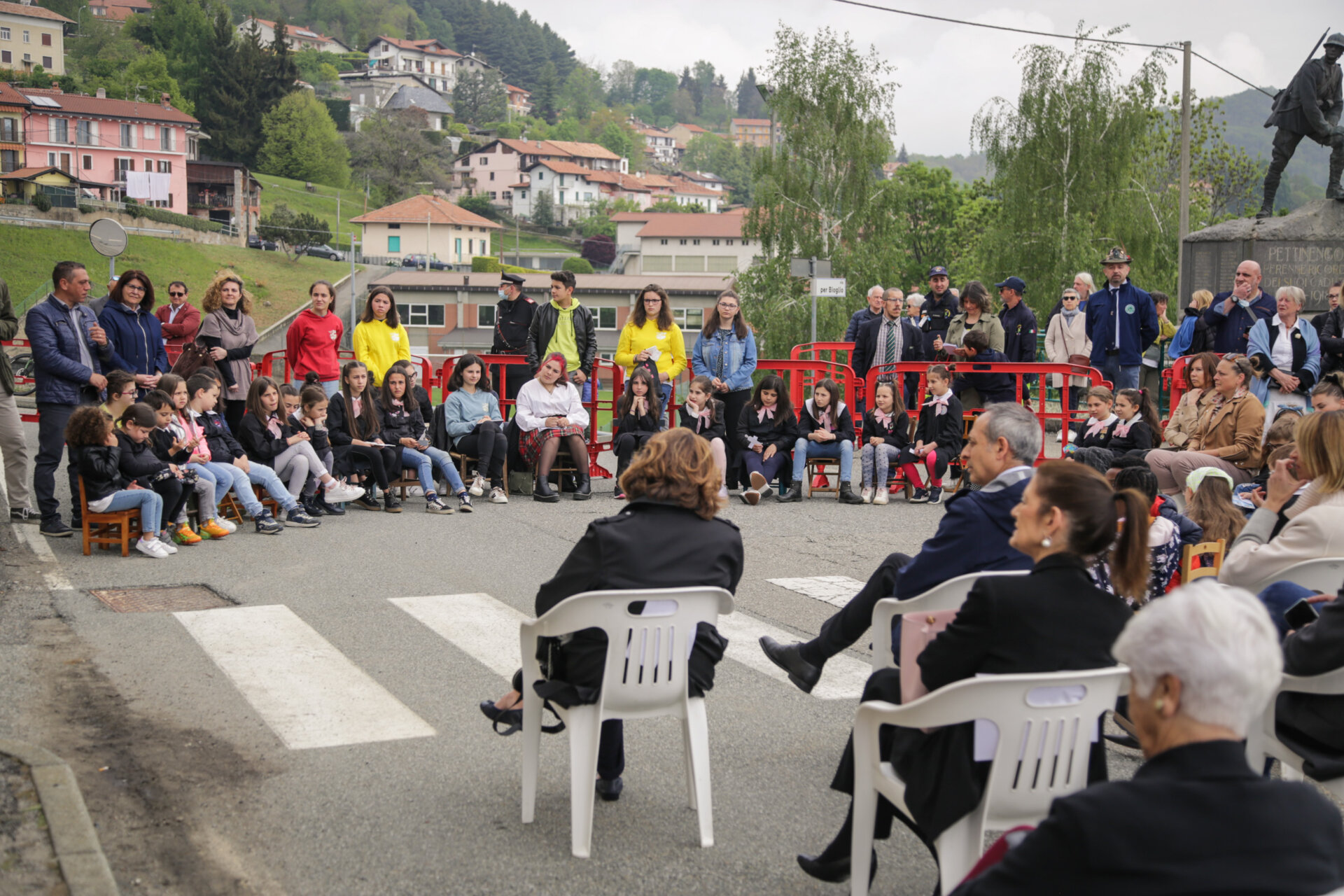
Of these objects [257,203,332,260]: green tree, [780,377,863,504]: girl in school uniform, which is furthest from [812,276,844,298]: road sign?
[257,203,332,260]: green tree

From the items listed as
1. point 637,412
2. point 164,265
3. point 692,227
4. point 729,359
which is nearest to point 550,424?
point 637,412

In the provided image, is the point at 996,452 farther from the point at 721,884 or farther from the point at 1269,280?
the point at 1269,280

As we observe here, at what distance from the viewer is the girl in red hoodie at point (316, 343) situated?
12.3 m

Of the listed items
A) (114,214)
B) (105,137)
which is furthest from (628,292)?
(105,137)

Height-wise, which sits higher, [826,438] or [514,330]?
[514,330]

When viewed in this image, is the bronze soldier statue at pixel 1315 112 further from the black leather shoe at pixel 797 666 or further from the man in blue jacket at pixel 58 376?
the man in blue jacket at pixel 58 376

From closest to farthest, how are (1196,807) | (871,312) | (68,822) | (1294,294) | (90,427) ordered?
(1196,807)
(68,822)
(90,427)
(1294,294)
(871,312)

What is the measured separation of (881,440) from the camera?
1257 cm

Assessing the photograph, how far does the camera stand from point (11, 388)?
9.80 meters

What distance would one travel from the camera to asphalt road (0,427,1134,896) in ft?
13.1

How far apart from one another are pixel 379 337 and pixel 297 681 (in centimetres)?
711

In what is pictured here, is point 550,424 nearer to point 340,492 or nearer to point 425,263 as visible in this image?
point 340,492

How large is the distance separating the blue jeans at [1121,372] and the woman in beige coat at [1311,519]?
9.54 m

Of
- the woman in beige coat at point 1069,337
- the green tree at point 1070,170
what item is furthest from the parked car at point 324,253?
the woman in beige coat at point 1069,337
